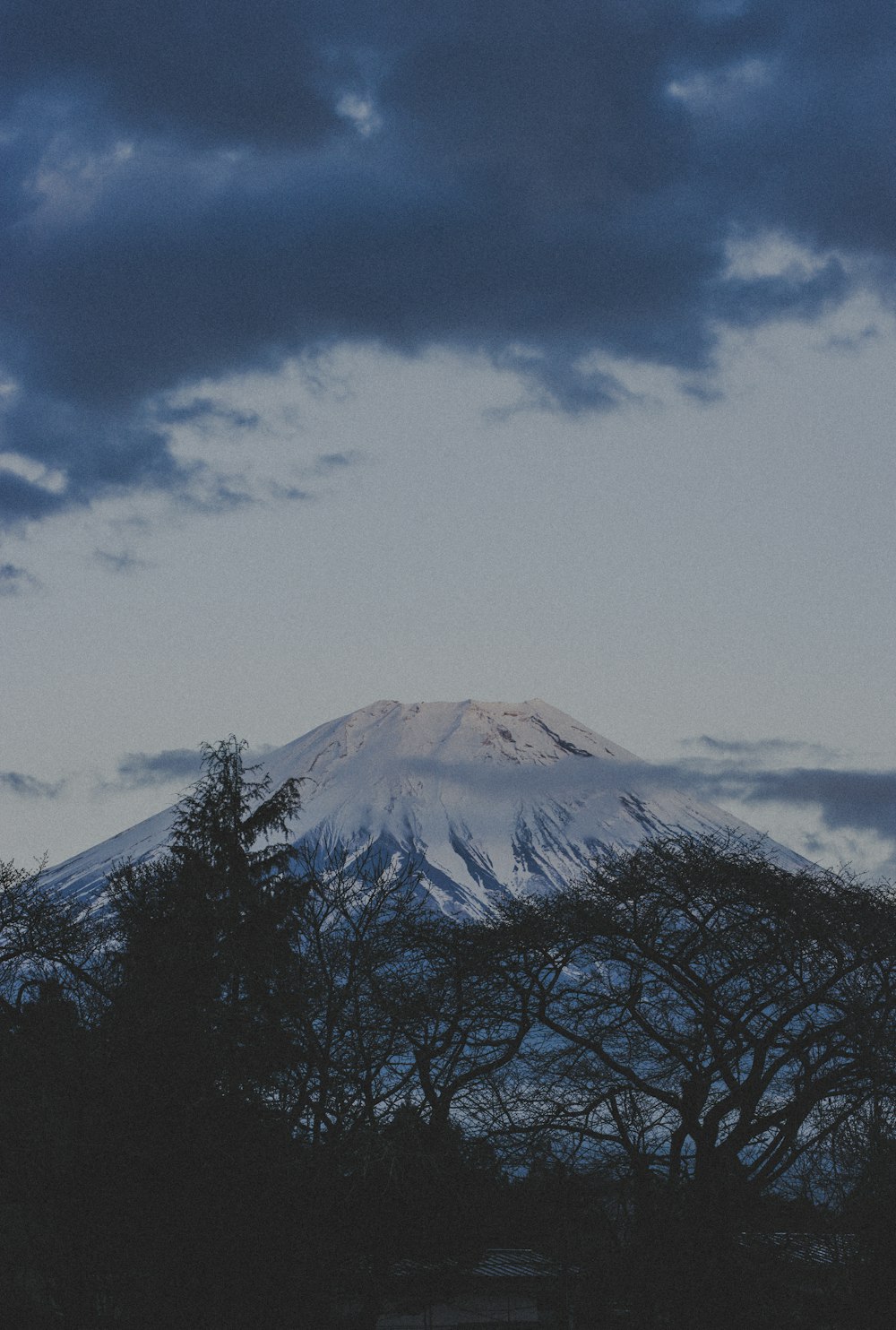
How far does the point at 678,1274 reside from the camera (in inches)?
795

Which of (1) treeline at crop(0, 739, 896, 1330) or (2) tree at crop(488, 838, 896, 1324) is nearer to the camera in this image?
(1) treeline at crop(0, 739, 896, 1330)

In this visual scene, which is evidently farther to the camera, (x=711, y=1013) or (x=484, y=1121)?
(x=484, y=1121)

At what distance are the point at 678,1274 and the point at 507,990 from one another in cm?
569

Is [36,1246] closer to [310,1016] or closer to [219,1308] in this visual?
[219,1308]

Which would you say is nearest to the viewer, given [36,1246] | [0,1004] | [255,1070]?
[36,1246]

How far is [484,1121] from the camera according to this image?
77.4 feet

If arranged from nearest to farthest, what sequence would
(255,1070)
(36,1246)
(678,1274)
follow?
(678,1274), (36,1246), (255,1070)

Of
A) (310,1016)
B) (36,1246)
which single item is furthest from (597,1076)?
(36,1246)

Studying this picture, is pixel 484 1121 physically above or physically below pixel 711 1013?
below

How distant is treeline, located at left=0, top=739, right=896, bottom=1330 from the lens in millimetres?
20609

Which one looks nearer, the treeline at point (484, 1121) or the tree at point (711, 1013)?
the treeline at point (484, 1121)

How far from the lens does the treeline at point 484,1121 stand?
2061 centimetres

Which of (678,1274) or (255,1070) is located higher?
(255,1070)

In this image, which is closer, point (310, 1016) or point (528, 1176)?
point (528, 1176)
